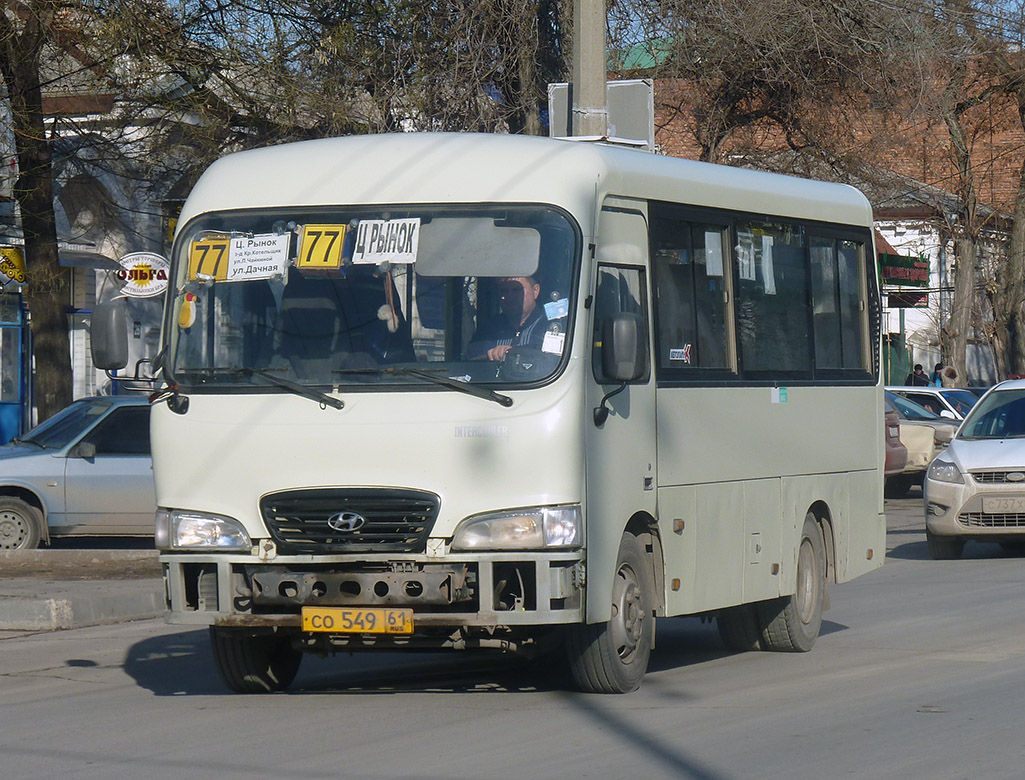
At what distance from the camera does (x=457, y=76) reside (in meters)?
19.8

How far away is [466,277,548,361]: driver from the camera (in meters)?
7.82

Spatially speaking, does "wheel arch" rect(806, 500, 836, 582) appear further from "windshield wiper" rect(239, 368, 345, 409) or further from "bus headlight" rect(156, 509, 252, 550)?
"bus headlight" rect(156, 509, 252, 550)

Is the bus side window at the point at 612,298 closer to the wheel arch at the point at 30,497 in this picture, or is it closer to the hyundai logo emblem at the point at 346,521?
the hyundai logo emblem at the point at 346,521

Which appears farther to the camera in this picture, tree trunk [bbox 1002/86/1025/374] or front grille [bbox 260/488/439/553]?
tree trunk [bbox 1002/86/1025/374]

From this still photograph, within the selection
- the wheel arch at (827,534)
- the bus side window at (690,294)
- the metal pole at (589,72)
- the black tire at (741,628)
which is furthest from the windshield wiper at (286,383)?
the metal pole at (589,72)

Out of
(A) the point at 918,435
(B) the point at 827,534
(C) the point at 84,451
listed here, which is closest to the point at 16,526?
(C) the point at 84,451

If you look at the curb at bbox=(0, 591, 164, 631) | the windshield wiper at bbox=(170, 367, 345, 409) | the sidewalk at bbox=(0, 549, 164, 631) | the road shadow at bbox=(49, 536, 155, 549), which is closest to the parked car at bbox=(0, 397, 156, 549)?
the sidewalk at bbox=(0, 549, 164, 631)

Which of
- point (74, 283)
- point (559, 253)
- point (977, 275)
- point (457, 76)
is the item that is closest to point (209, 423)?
point (559, 253)

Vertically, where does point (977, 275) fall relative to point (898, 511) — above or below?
above

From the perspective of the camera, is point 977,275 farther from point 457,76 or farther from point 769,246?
point 769,246

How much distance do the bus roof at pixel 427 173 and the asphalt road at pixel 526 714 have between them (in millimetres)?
2506

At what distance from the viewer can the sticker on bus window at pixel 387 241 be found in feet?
26.5

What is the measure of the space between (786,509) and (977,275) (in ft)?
129

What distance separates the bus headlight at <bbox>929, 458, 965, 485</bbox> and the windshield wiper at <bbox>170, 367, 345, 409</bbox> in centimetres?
Result: 986
